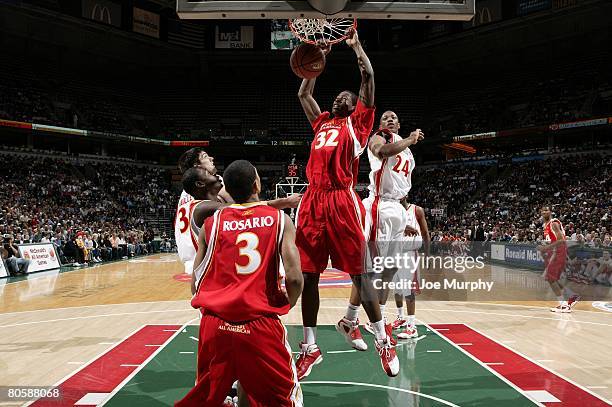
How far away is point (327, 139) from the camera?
4457 mm

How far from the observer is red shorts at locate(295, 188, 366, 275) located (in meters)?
4.26

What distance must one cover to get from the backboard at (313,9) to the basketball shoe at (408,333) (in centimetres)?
383

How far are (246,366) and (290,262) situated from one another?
1.91 feet

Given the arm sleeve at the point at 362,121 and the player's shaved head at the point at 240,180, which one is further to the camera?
the arm sleeve at the point at 362,121

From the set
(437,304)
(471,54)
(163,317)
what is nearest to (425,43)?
(471,54)

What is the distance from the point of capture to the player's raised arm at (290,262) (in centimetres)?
280

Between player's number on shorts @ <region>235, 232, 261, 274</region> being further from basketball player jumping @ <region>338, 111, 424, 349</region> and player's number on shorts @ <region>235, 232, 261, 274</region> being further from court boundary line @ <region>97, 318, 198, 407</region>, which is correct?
basketball player jumping @ <region>338, 111, 424, 349</region>

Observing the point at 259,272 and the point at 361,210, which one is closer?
the point at 259,272

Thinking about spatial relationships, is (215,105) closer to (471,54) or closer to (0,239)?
(471,54)

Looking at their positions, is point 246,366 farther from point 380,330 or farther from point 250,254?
point 380,330

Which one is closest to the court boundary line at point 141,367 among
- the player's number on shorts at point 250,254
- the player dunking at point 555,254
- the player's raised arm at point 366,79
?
the player's number on shorts at point 250,254

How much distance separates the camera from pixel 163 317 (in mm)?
8047

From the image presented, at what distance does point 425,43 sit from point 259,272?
30.4 meters

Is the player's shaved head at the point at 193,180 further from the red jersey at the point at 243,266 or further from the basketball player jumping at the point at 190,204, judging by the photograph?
the red jersey at the point at 243,266
